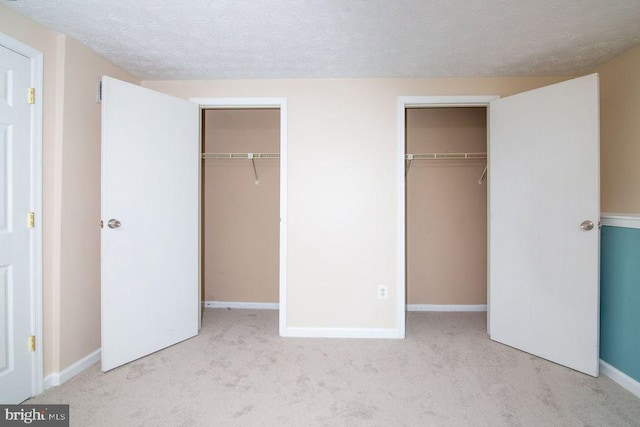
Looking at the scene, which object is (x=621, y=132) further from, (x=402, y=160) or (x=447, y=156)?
(x=402, y=160)

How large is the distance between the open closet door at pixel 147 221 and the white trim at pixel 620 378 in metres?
3.08

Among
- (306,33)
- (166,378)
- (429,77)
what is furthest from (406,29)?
(166,378)

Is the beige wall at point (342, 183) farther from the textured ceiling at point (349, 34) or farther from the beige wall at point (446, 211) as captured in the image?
the beige wall at point (446, 211)

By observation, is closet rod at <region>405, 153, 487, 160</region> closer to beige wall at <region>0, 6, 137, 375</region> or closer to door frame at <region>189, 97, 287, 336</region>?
door frame at <region>189, 97, 287, 336</region>

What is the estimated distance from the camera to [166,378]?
6.53ft

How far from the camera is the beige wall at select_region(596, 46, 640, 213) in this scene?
2.08 metres

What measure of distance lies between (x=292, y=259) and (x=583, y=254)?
213cm

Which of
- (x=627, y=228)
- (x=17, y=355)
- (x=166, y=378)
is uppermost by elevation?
(x=627, y=228)

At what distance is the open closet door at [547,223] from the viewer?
2.05m

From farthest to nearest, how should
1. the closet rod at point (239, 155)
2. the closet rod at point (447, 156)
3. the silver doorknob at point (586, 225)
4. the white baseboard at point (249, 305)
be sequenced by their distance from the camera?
1. the white baseboard at point (249, 305)
2. the closet rod at point (239, 155)
3. the closet rod at point (447, 156)
4. the silver doorknob at point (586, 225)

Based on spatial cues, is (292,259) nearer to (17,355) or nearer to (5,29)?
(17,355)

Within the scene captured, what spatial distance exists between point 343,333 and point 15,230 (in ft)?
7.71
